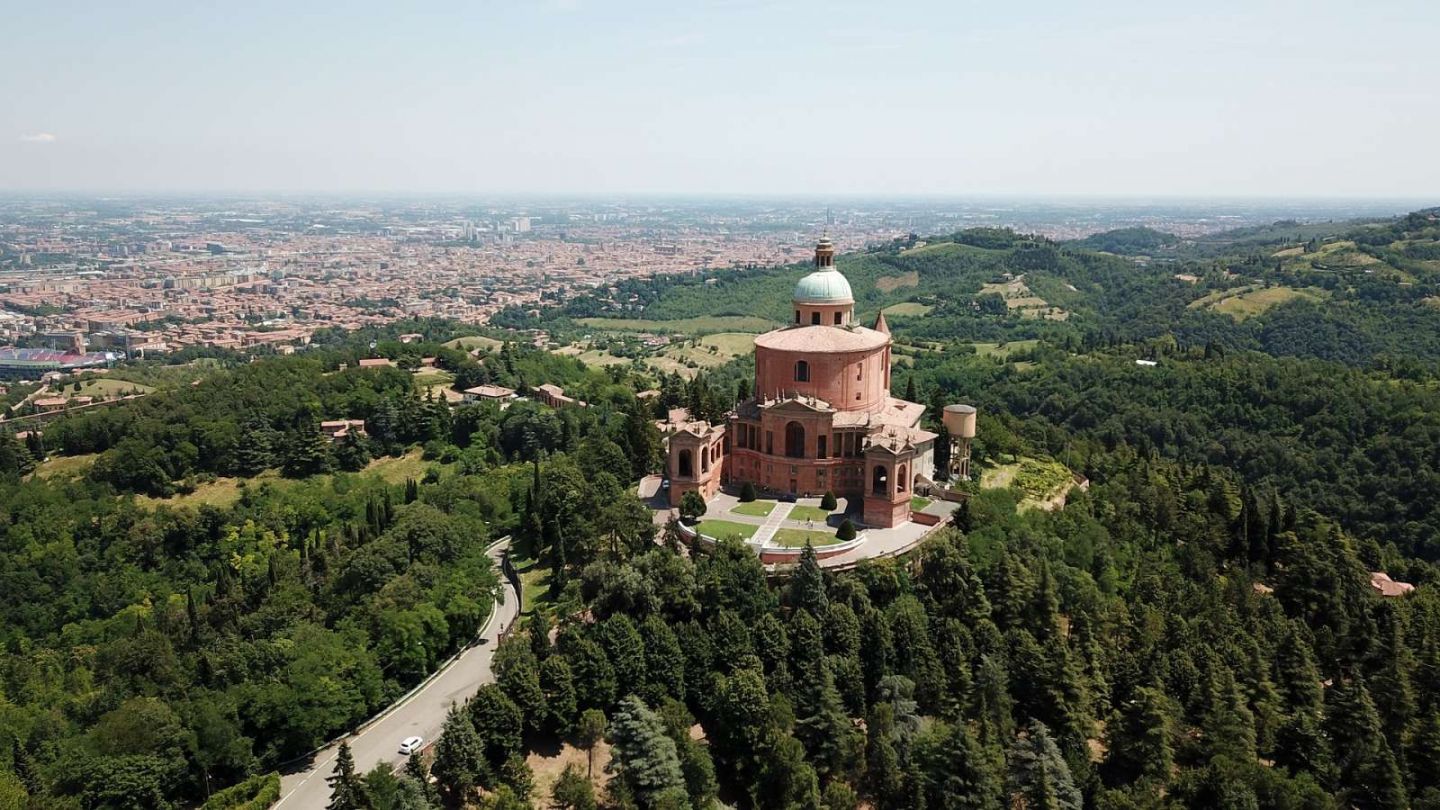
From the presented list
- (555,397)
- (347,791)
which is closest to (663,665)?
(347,791)

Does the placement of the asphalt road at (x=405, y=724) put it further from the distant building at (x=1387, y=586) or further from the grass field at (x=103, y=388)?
the grass field at (x=103, y=388)

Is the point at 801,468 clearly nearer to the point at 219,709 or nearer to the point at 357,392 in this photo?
the point at 219,709

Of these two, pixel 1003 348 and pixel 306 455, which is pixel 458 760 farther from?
pixel 1003 348

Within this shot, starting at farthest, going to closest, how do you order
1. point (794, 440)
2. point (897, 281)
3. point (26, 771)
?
1. point (897, 281)
2. point (794, 440)
3. point (26, 771)

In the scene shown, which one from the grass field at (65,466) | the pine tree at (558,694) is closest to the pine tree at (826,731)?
the pine tree at (558,694)

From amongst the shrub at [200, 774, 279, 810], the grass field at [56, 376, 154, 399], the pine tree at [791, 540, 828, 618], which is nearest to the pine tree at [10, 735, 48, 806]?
the shrub at [200, 774, 279, 810]
